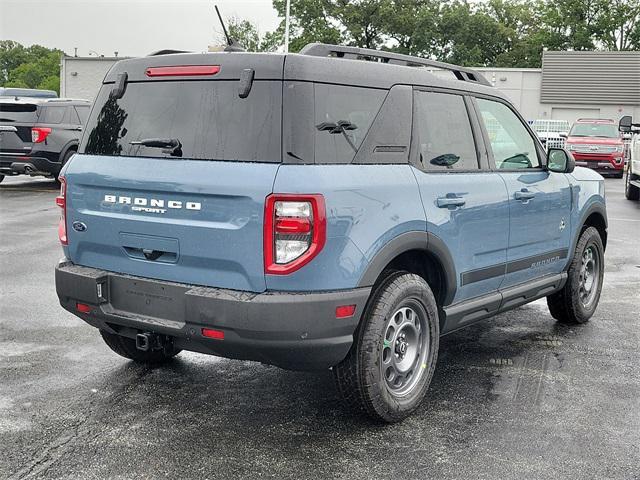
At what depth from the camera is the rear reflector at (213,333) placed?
12.5 ft

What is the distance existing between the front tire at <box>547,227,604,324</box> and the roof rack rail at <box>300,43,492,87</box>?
1.77m

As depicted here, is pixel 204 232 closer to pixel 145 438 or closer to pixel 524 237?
pixel 145 438

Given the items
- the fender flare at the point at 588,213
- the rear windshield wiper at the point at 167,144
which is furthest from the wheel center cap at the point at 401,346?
the fender flare at the point at 588,213

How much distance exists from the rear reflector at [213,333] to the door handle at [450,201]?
147cm

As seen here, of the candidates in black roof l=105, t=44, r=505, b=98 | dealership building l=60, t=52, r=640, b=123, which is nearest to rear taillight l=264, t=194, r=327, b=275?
black roof l=105, t=44, r=505, b=98

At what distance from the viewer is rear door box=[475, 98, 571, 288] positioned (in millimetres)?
5273

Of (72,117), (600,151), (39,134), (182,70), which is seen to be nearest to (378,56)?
(182,70)

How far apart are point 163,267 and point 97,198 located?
0.60 meters

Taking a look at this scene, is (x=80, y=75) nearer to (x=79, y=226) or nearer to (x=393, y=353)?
(x=79, y=226)

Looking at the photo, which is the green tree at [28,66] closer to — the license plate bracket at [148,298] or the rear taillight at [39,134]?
the rear taillight at [39,134]

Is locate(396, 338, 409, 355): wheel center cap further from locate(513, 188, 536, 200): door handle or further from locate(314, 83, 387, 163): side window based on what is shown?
locate(513, 188, 536, 200): door handle

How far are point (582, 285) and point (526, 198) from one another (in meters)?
1.65

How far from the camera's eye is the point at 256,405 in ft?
14.9

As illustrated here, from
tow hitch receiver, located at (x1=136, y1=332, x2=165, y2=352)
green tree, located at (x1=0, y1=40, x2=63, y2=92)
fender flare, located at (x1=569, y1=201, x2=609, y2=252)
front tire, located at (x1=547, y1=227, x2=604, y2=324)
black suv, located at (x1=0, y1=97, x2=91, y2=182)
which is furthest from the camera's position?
green tree, located at (x1=0, y1=40, x2=63, y2=92)
